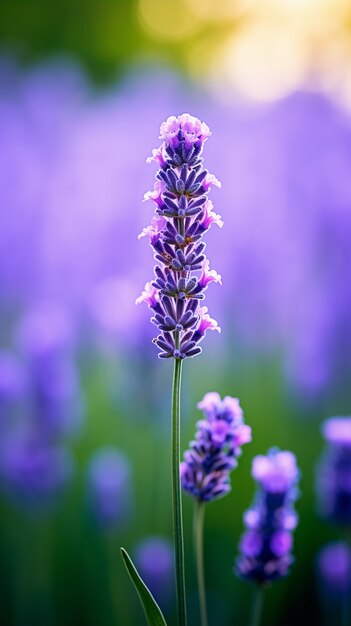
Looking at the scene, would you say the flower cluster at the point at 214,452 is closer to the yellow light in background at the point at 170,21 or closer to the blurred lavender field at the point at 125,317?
the blurred lavender field at the point at 125,317

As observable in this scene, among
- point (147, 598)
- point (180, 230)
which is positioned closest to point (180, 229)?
point (180, 230)

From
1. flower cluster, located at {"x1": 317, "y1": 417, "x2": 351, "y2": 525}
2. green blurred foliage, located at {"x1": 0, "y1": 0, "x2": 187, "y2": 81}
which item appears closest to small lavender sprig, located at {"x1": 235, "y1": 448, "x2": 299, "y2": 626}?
flower cluster, located at {"x1": 317, "y1": 417, "x2": 351, "y2": 525}

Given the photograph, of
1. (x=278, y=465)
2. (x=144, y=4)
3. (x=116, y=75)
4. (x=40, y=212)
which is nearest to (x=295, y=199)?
(x=40, y=212)

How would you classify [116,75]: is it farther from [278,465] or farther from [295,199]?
[278,465]

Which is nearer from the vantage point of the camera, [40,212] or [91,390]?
[91,390]

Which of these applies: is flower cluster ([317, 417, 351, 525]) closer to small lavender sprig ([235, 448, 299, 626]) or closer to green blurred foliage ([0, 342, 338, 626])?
small lavender sprig ([235, 448, 299, 626])
